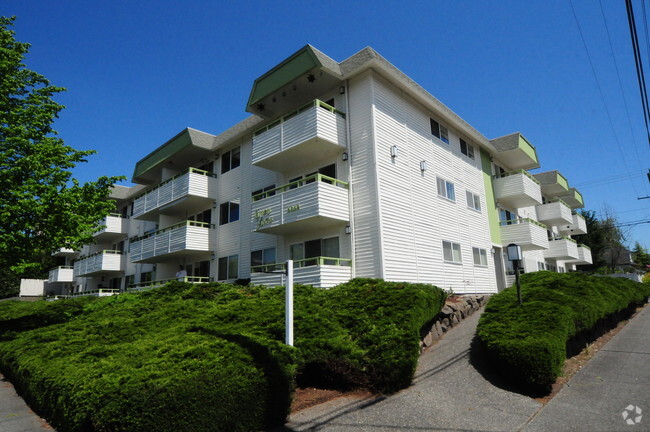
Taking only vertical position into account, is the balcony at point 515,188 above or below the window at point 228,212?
above

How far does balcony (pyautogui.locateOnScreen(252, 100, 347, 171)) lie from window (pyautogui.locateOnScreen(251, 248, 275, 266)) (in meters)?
3.77

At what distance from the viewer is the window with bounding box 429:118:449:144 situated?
61.1 feet

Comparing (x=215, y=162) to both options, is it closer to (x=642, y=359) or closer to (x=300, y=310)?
(x=300, y=310)

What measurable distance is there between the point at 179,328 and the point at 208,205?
1413 centimetres

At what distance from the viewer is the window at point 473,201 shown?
19.9 metres

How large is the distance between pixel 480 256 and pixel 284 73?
42.0 feet

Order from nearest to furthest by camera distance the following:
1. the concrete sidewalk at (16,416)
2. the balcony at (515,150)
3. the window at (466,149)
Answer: the concrete sidewalk at (16,416), the window at (466,149), the balcony at (515,150)

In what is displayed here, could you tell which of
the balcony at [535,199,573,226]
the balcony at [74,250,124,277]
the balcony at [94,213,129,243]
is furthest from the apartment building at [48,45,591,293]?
the balcony at [94,213,129,243]

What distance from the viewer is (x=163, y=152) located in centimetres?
2297

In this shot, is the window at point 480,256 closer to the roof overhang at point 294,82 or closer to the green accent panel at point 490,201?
the green accent panel at point 490,201

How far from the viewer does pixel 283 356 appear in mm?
6297

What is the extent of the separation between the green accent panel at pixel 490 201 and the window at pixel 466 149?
1.37 m

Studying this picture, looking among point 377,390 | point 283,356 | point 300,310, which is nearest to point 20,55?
point 300,310

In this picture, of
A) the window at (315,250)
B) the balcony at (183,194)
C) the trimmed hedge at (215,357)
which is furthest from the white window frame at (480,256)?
the balcony at (183,194)
